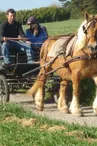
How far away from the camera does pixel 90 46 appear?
348 inches

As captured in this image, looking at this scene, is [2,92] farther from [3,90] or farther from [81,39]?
[81,39]

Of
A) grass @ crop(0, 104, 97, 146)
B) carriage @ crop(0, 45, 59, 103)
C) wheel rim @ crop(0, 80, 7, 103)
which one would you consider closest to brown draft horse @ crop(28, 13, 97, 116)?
carriage @ crop(0, 45, 59, 103)

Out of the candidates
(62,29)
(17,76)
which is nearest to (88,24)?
(17,76)

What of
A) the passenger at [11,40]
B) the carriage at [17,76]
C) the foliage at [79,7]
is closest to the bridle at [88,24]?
the carriage at [17,76]

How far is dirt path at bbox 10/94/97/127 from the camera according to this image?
28.2ft

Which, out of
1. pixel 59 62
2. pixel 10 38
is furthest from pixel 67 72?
pixel 10 38

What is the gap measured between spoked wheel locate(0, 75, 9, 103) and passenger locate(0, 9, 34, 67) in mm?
354

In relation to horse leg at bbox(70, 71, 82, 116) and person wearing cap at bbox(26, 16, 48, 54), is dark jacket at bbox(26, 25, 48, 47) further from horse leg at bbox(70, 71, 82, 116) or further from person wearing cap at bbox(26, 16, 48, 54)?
horse leg at bbox(70, 71, 82, 116)

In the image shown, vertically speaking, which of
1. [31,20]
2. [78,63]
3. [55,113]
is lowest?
[55,113]

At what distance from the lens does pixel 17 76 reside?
1097 cm

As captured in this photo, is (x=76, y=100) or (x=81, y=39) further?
(x=76, y=100)

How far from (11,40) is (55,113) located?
7.24 feet

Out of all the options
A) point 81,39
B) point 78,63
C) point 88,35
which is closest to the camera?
point 88,35

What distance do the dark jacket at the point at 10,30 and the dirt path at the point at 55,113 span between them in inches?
63.4
